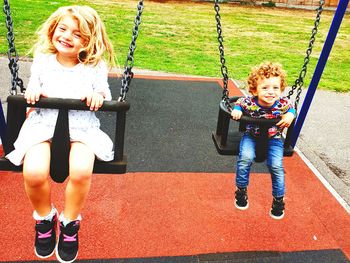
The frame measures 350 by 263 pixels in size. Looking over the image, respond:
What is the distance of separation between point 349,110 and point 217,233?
374cm

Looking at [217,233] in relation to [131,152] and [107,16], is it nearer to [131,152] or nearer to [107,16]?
[131,152]

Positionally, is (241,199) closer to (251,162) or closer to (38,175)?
(251,162)

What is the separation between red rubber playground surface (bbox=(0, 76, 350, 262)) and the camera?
2713 mm

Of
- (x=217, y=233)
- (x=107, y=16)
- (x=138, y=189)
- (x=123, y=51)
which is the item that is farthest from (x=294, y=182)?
(x=107, y=16)

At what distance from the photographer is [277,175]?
8.31ft

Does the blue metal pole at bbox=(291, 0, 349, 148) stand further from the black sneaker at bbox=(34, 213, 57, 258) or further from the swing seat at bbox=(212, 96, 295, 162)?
the black sneaker at bbox=(34, 213, 57, 258)

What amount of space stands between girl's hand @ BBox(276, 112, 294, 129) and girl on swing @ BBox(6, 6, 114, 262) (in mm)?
959

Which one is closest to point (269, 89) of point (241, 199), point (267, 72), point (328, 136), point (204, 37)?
point (267, 72)

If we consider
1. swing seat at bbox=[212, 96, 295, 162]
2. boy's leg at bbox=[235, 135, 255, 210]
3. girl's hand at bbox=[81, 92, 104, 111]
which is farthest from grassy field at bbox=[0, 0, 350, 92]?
girl's hand at bbox=[81, 92, 104, 111]

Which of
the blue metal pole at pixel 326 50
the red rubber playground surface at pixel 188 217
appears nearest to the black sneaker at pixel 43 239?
the red rubber playground surface at pixel 188 217

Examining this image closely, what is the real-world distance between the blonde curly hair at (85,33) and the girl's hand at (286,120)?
39.0 inches

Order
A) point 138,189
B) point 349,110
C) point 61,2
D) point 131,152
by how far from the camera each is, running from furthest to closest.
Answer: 1. point 61,2
2. point 349,110
3. point 131,152
4. point 138,189

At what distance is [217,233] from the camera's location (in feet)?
9.55

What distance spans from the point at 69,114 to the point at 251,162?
109cm
